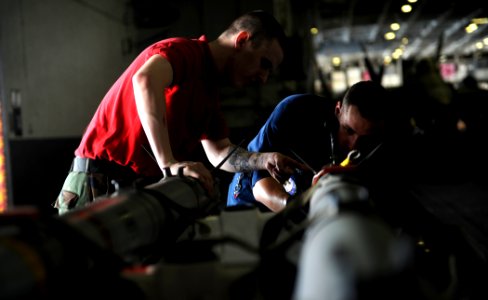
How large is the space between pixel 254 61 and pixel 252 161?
0.45m

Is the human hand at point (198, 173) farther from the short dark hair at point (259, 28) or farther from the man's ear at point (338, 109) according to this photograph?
the man's ear at point (338, 109)

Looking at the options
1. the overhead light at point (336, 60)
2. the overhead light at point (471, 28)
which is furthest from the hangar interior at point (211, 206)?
the overhead light at point (336, 60)

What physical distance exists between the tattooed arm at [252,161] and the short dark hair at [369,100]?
0.57 meters

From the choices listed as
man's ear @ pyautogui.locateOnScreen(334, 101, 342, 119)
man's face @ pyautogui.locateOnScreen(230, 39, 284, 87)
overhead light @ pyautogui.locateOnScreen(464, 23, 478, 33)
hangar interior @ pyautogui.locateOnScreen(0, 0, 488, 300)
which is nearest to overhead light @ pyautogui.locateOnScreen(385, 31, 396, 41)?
overhead light @ pyautogui.locateOnScreen(464, 23, 478, 33)

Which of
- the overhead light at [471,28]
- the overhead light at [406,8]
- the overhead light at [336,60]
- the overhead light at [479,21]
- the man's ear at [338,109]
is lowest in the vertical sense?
A: the man's ear at [338,109]

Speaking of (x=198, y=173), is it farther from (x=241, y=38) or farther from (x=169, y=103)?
(x=241, y=38)

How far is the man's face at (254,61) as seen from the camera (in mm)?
2139

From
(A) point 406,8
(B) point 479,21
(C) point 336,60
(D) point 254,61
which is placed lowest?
(D) point 254,61

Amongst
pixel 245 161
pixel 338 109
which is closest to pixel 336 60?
pixel 338 109

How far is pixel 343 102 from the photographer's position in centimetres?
256

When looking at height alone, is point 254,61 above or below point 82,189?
above

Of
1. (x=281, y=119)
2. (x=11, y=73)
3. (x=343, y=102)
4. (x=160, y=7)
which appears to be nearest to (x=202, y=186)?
(x=281, y=119)

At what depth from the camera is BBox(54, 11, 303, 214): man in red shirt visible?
6.08 ft

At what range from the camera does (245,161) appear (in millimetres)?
2354
